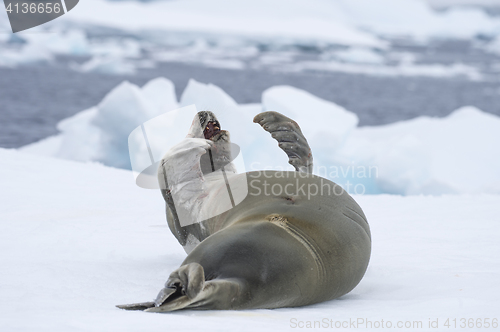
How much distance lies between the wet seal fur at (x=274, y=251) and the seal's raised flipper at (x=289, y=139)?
1.50 ft

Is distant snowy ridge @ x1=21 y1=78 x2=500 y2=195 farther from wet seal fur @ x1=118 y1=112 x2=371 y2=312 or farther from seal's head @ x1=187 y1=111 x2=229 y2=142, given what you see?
wet seal fur @ x1=118 y1=112 x2=371 y2=312

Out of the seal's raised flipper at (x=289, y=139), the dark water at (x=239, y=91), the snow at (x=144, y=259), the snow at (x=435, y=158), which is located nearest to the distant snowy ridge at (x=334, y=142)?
the snow at (x=435, y=158)

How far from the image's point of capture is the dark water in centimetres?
1922

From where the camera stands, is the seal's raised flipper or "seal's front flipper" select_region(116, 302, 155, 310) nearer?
"seal's front flipper" select_region(116, 302, 155, 310)

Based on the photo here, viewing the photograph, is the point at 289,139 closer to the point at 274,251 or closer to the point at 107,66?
the point at 274,251

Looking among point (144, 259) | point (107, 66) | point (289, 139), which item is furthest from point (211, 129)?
point (107, 66)

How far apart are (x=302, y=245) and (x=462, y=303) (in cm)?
61

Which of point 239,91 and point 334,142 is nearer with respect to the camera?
point 334,142

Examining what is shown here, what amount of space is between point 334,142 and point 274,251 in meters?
5.37

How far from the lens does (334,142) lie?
7.18 m

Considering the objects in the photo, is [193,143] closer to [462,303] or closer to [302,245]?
[302,245]

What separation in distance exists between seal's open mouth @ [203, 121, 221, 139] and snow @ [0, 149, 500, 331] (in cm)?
62

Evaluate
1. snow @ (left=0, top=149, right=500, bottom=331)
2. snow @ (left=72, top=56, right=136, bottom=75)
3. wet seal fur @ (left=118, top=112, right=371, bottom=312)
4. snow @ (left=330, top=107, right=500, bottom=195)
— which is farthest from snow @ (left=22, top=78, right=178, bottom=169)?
snow @ (left=72, top=56, right=136, bottom=75)

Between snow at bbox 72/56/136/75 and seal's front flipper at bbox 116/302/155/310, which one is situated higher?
seal's front flipper at bbox 116/302/155/310
